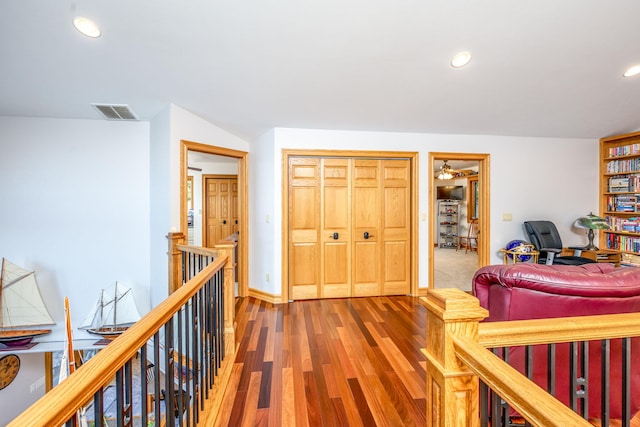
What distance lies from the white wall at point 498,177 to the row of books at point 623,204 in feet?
0.62

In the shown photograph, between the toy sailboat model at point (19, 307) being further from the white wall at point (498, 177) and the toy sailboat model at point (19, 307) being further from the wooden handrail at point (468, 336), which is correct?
the wooden handrail at point (468, 336)

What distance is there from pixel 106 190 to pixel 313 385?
133 inches

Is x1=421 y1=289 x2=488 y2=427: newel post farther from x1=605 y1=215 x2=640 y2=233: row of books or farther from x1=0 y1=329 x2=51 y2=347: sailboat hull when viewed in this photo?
x1=605 y1=215 x2=640 y2=233: row of books

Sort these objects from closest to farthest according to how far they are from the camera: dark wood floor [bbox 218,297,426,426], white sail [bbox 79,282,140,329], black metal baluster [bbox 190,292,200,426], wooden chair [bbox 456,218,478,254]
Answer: black metal baluster [bbox 190,292,200,426], dark wood floor [bbox 218,297,426,426], white sail [bbox 79,282,140,329], wooden chair [bbox 456,218,478,254]

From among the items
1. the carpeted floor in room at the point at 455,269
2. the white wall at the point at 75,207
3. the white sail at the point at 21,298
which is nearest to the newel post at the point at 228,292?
the white wall at the point at 75,207

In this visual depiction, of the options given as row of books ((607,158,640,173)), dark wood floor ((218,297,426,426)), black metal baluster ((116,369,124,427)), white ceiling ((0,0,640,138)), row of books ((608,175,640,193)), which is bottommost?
dark wood floor ((218,297,426,426))

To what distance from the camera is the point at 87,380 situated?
2.19 ft

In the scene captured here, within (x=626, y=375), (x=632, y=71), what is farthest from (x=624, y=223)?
(x=626, y=375)

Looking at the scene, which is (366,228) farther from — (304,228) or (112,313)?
(112,313)

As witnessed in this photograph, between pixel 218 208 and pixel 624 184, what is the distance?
6.76m

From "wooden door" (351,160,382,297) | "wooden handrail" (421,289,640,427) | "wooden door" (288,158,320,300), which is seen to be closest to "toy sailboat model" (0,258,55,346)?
"wooden door" (288,158,320,300)

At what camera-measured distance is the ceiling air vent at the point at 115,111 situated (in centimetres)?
305

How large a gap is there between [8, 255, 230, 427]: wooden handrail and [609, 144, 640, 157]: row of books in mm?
5894

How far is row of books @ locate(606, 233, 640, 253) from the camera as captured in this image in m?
3.88
